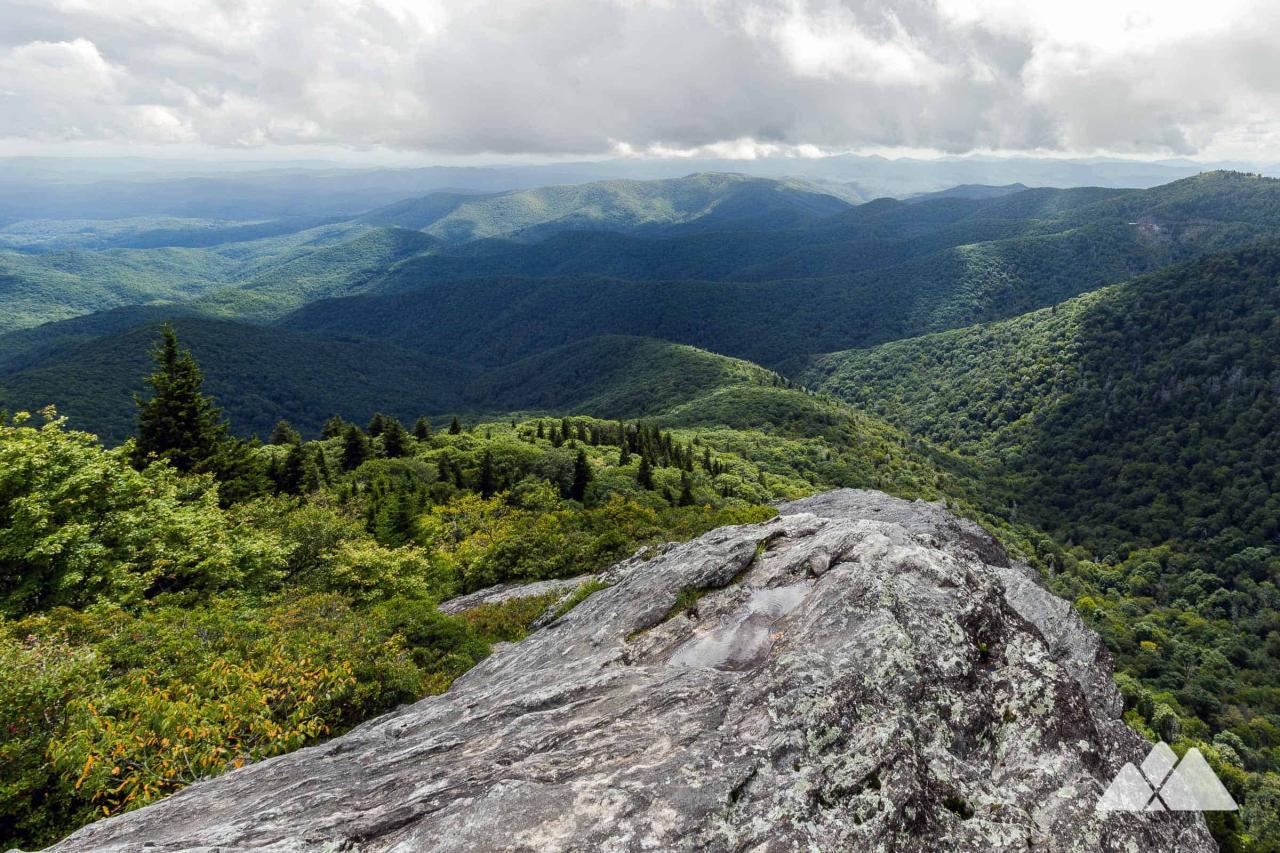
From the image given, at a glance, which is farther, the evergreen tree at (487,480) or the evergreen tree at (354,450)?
the evergreen tree at (354,450)

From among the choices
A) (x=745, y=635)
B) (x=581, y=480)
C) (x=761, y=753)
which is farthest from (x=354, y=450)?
(x=761, y=753)

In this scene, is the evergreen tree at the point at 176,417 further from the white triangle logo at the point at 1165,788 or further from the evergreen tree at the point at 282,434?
the white triangle logo at the point at 1165,788

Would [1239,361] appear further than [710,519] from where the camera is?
Yes

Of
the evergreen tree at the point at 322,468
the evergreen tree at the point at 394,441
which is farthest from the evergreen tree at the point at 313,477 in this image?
the evergreen tree at the point at 394,441

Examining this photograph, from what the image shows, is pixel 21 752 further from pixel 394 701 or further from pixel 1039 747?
pixel 1039 747

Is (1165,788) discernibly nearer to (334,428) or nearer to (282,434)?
(282,434)

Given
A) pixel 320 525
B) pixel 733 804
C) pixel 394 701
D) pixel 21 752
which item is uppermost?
pixel 733 804

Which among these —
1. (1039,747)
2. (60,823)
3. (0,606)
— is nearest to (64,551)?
(0,606)
